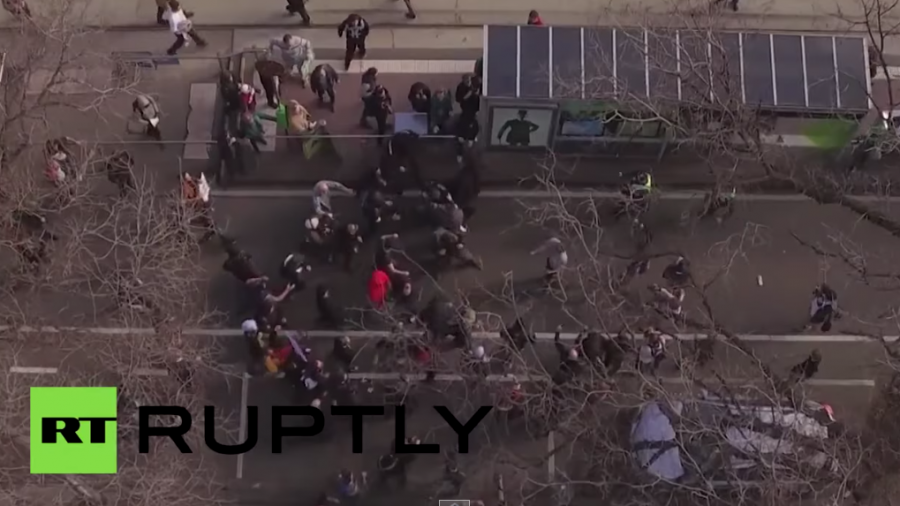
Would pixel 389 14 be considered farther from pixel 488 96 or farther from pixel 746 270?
pixel 746 270

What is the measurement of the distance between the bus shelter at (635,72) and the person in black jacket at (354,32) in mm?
2791

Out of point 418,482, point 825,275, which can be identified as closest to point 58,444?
point 418,482

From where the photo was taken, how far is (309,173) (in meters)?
20.3

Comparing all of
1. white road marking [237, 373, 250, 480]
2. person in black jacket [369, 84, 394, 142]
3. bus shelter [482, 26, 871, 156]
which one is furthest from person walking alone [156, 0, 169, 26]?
white road marking [237, 373, 250, 480]

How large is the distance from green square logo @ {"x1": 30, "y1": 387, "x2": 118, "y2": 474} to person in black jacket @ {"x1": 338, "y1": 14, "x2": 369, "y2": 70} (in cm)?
847

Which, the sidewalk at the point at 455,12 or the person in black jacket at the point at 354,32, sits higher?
the sidewalk at the point at 455,12

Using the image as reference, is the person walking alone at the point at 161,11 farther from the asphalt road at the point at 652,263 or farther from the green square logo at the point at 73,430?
the green square logo at the point at 73,430

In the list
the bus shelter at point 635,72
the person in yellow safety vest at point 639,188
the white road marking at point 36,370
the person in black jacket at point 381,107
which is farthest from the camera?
the person in black jacket at point 381,107

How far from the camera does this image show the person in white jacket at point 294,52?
20.1 metres

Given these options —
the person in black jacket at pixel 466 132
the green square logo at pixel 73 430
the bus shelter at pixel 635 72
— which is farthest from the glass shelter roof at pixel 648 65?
the green square logo at pixel 73 430

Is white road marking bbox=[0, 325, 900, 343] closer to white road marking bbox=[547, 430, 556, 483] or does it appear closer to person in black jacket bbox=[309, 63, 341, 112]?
white road marking bbox=[547, 430, 556, 483]

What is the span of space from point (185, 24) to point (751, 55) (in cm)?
1112

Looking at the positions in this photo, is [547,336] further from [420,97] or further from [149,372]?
[149,372]

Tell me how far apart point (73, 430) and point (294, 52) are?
332 inches
